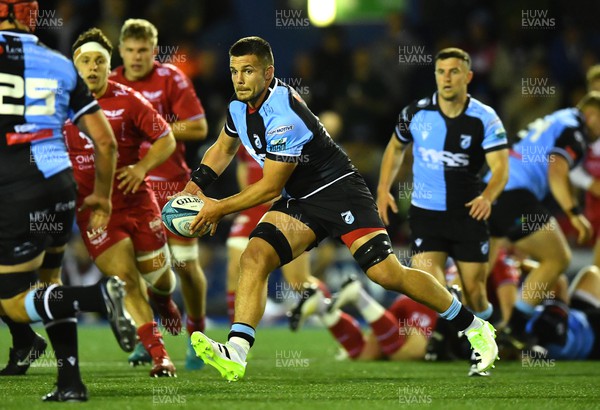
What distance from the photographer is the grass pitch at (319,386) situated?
585cm

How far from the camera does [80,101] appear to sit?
5930 mm

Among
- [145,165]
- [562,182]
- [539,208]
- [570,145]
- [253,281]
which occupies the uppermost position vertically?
[145,165]

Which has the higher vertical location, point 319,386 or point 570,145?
point 570,145

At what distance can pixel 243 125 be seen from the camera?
22.6ft

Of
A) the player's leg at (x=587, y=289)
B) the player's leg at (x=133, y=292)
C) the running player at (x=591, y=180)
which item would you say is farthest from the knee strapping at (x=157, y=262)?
the running player at (x=591, y=180)

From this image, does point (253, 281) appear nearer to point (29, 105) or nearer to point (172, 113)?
point (29, 105)

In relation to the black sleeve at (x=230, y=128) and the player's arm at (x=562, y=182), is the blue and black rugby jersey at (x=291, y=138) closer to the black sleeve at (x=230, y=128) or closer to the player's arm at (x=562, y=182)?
the black sleeve at (x=230, y=128)

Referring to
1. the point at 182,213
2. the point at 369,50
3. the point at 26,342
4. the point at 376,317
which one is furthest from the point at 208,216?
the point at 369,50

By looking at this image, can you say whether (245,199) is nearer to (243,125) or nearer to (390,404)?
(243,125)

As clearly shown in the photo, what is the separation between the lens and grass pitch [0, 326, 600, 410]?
585 centimetres

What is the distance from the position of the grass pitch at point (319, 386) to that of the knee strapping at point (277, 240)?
0.84 m

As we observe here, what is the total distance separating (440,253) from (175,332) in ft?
7.38

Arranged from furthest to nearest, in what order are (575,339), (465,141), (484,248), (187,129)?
1. (575,339)
2. (187,129)
3. (484,248)
4. (465,141)

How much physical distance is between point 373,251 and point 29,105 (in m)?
2.31
